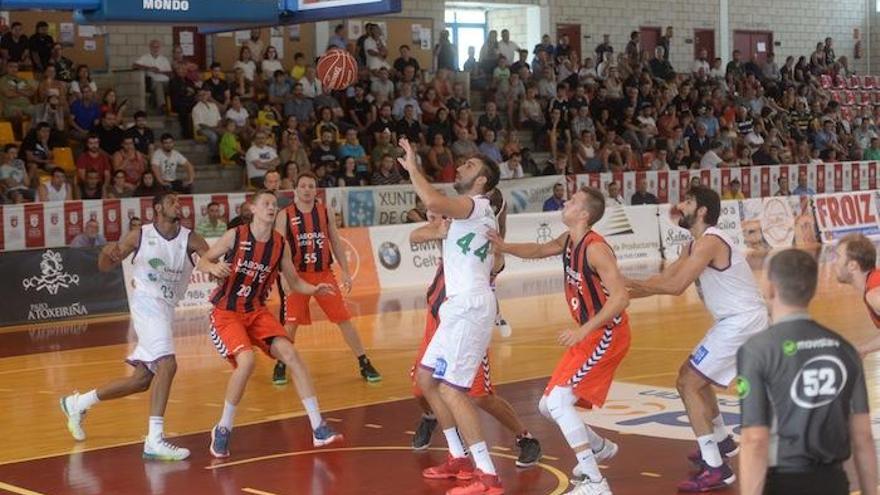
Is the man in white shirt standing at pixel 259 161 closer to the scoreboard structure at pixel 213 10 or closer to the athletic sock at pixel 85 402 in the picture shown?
the scoreboard structure at pixel 213 10

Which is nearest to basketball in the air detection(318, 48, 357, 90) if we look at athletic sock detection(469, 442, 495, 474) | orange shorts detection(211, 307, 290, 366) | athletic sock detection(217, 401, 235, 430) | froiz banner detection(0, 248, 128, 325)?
froiz banner detection(0, 248, 128, 325)

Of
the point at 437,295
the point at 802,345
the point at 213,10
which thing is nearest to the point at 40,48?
the point at 213,10

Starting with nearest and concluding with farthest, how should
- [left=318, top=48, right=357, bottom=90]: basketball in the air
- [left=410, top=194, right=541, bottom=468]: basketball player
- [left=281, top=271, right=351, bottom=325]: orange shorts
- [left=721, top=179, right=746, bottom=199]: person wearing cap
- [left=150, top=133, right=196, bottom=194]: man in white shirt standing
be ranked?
[left=410, top=194, right=541, bottom=468]: basketball player < [left=281, top=271, right=351, bottom=325]: orange shorts < [left=318, top=48, right=357, bottom=90]: basketball in the air < [left=150, top=133, right=196, bottom=194]: man in white shirt standing < [left=721, top=179, right=746, bottom=199]: person wearing cap

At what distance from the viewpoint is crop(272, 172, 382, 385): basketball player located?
13070 mm

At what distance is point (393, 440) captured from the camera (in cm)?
1045

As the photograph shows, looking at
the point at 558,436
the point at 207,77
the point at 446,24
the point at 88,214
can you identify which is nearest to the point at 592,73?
the point at 446,24

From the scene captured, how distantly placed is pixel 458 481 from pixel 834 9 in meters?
35.0

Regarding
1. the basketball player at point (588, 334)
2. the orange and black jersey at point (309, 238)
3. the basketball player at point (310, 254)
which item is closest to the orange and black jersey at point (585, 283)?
the basketball player at point (588, 334)

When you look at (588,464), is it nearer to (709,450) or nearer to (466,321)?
(709,450)

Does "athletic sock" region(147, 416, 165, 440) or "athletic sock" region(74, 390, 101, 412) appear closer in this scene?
"athletic sock" region(147, 416, 165, 440)

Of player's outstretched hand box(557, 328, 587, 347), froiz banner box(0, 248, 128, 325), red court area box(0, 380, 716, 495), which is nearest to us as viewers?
player's outstretched hand box(557, 328, 587, 347)

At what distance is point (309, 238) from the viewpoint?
13.1m

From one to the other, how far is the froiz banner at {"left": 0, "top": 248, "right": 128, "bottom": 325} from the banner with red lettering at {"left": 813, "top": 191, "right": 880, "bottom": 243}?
50.6 ft

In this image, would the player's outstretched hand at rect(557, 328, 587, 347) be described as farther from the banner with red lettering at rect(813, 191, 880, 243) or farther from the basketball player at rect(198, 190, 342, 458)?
the banner with red lettering at rect(813, 191, 880, 243)
